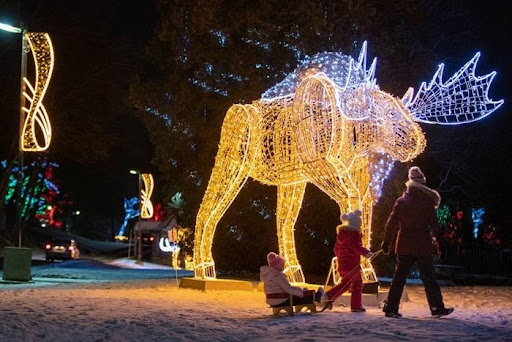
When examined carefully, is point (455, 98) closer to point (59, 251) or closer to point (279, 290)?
point (279, 290)

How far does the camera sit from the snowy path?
7.61m

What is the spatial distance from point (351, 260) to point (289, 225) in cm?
357

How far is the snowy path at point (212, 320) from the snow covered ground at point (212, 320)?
0.04 feet

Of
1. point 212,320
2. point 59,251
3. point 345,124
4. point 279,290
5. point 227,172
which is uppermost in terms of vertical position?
point 345,124

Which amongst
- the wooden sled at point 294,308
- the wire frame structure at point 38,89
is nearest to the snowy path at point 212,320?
the wooden sled at point 294,308

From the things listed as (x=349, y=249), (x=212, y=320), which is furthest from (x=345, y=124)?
(x=212, y=320)

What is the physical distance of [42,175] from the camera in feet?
160

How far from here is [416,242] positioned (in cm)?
911

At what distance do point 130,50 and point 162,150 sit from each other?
497 inches

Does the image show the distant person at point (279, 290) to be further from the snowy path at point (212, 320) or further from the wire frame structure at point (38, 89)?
the wire frame structure at point (38, 89)

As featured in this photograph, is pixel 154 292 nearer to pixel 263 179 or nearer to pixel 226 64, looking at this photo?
pixel 263 179

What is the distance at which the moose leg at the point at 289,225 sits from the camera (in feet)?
45.3

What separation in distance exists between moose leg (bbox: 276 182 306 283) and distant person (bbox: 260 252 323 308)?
3.63 metres

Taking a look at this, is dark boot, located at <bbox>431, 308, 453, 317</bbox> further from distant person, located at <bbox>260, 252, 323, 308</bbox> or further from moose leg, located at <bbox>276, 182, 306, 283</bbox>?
moose leg, located at <bbox>276, 182, 306, 283</bbox>
